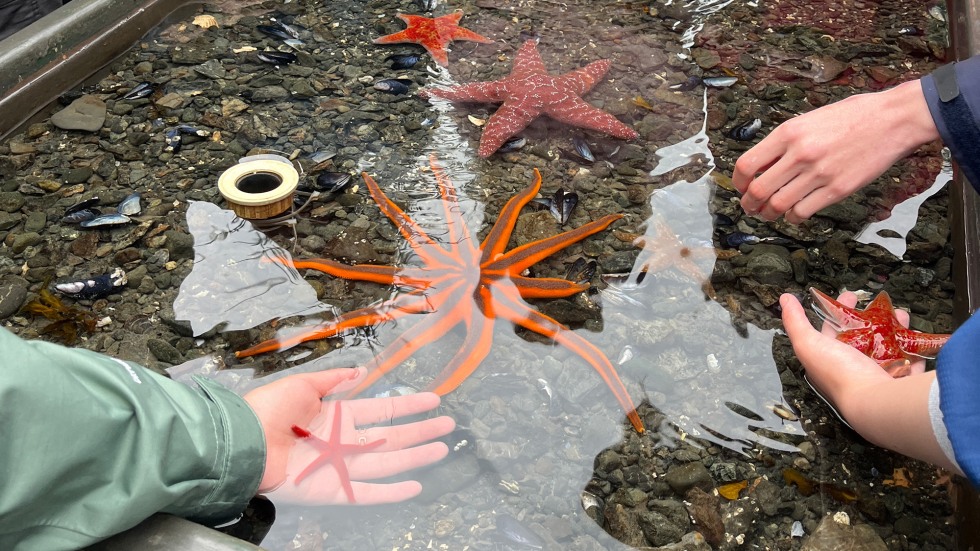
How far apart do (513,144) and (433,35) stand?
103 centimetres

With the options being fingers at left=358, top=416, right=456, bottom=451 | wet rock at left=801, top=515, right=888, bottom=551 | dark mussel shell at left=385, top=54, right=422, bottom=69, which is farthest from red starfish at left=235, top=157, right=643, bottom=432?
dark mussel shell at left=385, top=54, right=422, bottom=69

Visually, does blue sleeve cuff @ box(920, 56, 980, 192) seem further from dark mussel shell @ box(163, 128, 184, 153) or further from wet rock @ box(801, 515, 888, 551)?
dark mussel shell @ box(163, 128, 184, 153)

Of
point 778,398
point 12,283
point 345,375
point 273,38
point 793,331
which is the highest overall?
point 273,38

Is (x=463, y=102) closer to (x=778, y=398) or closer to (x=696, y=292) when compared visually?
(x=696, y=292)

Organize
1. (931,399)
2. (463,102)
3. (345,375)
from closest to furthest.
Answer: (931,399), (345,375), (463,102)

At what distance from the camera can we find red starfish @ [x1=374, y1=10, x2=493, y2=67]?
3.69 metres

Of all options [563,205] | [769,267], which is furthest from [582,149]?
[769,267]

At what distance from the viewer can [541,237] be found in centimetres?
269

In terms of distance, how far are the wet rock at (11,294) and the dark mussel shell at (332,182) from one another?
1163mm

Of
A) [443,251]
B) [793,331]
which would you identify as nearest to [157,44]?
[443,251]

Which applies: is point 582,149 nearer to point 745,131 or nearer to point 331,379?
point 745,131

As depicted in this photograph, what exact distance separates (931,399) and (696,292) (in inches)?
41.3

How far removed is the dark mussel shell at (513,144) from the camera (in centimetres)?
313

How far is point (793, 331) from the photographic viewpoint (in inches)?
88.7
